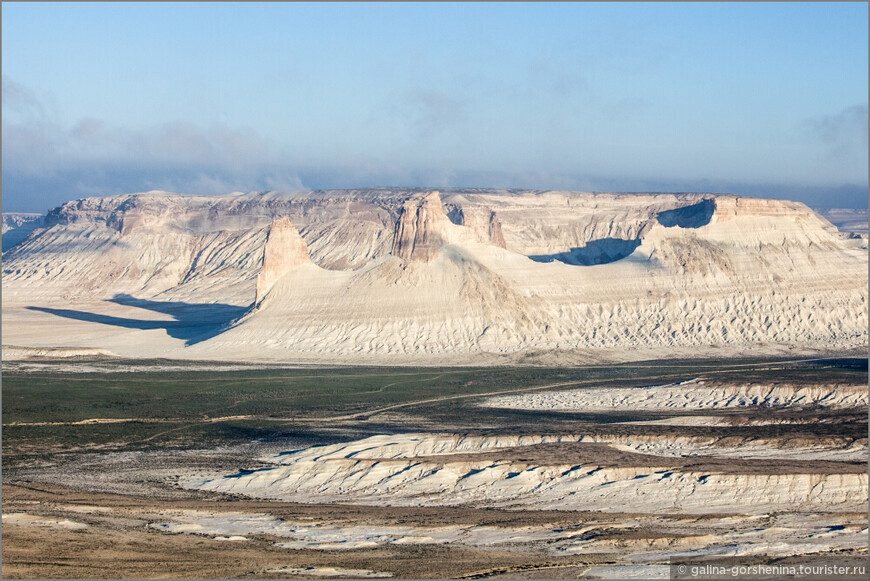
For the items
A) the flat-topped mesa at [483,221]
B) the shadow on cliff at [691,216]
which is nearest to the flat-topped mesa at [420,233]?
the shadow on cliff at [691,216]

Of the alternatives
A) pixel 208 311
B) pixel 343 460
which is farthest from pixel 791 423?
pixel 208 311

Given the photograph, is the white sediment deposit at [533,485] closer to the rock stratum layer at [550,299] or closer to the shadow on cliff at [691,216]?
the rock stratum layer at [550,299]

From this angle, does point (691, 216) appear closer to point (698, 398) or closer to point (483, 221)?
point (483, 221)

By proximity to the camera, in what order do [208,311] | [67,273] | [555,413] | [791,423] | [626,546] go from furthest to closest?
[67,273]
[208,311]
[555,413]
[791,423]
[626,546]

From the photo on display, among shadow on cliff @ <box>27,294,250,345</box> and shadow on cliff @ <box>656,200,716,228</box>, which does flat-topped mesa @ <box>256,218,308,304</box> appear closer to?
shadow on cliff @ <box>27,294,250,345</box>

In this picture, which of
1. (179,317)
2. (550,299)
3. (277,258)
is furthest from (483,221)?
(277,258)

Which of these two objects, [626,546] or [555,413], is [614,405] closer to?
[555,413]

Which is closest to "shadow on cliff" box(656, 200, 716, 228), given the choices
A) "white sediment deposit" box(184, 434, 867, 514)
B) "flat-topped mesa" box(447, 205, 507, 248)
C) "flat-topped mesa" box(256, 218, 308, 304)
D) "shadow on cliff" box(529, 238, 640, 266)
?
"shadow on cliff" box(529, 238, 640, 266)
